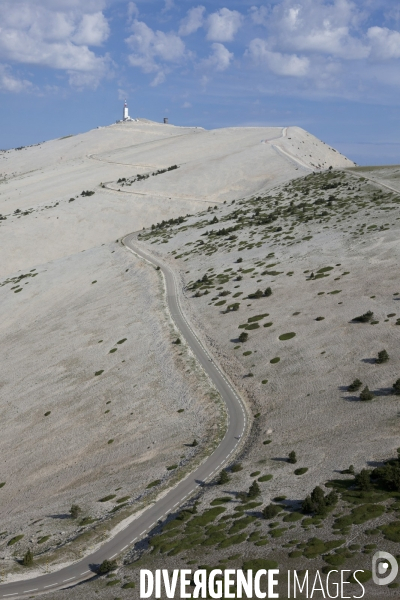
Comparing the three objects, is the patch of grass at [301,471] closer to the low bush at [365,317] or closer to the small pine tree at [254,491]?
the small pine tree at [254,491]

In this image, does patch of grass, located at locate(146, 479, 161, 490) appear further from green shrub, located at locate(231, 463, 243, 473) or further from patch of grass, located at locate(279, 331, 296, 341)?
patch of grass, located at locate(279, 331, 296, 341)

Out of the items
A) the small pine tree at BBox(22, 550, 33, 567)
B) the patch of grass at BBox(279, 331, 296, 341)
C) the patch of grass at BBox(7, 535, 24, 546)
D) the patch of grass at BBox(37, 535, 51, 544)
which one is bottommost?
the patch of grass at BBox(7, 535, 24, 546)

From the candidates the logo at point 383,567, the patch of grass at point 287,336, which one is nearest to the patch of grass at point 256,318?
the patch of grass at point 287,336

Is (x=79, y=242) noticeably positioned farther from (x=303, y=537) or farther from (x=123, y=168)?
(x=303, y=537)

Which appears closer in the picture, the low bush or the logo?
the logo

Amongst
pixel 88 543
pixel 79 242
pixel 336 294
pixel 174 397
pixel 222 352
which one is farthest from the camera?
pixel 79 242

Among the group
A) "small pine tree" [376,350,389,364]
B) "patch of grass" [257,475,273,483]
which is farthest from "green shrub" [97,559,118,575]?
"small pine tree" [376,350,389,364]

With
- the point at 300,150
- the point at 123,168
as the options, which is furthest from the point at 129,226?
the point at 300,150
